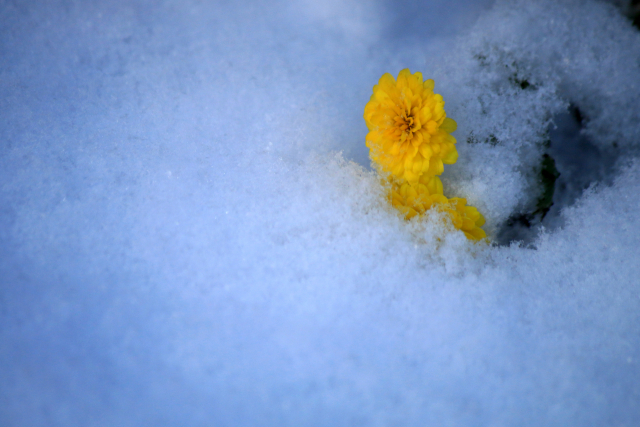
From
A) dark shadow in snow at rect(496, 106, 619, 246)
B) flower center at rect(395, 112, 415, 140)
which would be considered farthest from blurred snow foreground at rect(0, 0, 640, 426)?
flower center at rect(395, 112, 415, 140)

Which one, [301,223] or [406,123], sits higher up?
[406,123]

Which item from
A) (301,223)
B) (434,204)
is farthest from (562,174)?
(301,223)

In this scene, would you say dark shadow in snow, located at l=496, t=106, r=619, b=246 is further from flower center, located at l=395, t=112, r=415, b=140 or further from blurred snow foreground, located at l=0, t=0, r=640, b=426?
flower center, located at l=395, t=112, r=415, b=140

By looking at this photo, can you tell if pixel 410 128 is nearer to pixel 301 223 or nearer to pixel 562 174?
pixel 301 223

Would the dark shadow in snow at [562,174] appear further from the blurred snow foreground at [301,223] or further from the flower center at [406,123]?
the flower center at [406,123]

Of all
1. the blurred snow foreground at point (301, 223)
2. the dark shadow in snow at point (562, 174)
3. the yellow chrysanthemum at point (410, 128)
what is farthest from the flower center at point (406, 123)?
the dark shadow in snow at point (562, 174)
